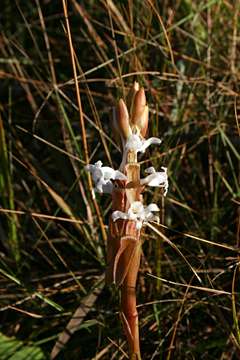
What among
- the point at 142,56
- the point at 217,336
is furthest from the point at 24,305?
the point at 142,56

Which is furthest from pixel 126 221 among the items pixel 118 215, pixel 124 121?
pixel 124 121

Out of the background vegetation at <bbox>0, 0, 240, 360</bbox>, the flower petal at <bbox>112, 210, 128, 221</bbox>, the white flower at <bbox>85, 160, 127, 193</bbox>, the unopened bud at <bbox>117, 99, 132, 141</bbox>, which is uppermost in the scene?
the unopened bud at <bbox>117, 99, 132, 141</bbox>

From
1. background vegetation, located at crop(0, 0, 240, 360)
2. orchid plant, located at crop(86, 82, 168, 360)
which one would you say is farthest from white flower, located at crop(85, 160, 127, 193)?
background vegetation, located at crop(0, 0, 240, 360)

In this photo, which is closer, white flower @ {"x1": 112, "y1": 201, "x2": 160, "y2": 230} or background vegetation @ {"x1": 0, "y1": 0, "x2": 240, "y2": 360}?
white flower @ {"x1": 112, "y1": 201, "x2": 160, "y2": 230}

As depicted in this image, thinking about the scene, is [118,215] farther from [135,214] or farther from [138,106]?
[138,106]

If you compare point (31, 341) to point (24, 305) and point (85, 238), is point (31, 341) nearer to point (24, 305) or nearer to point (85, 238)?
point (24, 305)

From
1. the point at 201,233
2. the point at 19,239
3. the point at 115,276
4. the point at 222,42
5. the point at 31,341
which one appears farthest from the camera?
the point at 222,42

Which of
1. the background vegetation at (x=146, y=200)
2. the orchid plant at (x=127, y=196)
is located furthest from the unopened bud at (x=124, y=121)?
the background vegetation at (x=146, y=200)

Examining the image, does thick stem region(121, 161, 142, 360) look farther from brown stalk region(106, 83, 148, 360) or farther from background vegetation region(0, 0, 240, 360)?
background vegetation region(0, 0, 240, 360)
